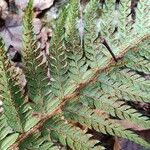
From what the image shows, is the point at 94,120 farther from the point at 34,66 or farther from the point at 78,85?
the point at 34,66

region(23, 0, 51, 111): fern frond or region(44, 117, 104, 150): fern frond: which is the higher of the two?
region(23, 0, 51, 111): fern frond

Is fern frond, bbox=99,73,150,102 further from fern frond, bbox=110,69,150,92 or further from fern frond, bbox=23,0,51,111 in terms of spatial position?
fern frond, bbox=23,0,51,111

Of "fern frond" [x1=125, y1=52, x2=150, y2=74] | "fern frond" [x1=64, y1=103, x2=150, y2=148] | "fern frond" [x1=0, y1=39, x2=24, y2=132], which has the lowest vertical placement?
"fern frond" [x1=64, y1=103, x2=150, y2=148]

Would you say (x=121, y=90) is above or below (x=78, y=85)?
below

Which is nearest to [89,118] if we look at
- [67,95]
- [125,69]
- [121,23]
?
[67,95]

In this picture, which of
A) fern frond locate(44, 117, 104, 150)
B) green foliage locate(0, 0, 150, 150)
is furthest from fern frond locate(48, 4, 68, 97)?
fern frond locate(44, 117, 104, 150)

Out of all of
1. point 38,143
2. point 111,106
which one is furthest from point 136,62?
point 38,143

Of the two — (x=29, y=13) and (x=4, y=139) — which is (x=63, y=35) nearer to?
(x=29, y=13)
